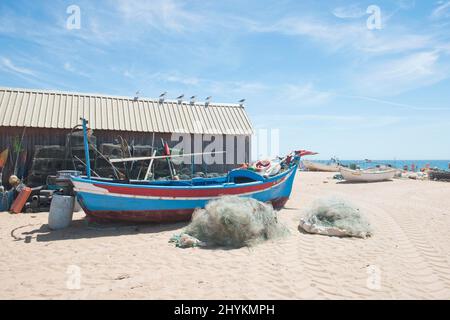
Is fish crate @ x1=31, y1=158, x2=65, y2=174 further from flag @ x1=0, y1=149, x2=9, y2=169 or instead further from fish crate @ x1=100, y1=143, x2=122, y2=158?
fish crate @ x1=100, y1=143, x2=122, y2=158

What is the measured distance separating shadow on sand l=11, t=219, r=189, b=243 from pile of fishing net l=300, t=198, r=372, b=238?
141 inches

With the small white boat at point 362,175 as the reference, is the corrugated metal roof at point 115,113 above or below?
above

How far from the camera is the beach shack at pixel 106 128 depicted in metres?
13.8

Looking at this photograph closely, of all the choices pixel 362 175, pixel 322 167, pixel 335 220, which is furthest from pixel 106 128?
pixel 322 167

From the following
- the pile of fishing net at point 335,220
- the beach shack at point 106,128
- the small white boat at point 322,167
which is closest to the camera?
the pile of fishing net at point 335,220

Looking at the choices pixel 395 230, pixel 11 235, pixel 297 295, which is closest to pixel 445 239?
pixel 395 230

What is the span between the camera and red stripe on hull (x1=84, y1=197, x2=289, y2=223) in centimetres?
924

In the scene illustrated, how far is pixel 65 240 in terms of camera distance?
26.6ft

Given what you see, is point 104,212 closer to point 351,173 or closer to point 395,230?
point 395,230

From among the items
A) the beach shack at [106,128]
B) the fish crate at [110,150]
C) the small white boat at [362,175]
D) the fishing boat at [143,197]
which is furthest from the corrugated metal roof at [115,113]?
the small white boat at [362,175]

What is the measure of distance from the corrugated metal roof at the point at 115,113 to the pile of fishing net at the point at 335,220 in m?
8.58

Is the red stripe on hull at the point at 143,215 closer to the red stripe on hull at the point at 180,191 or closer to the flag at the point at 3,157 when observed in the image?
the red stripe on hull at the point at 180,191

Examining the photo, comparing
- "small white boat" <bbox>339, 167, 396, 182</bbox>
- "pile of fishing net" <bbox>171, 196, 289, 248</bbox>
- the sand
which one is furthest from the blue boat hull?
"small white boat" <bbox>339, 167, 396, 182</bbox>
